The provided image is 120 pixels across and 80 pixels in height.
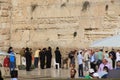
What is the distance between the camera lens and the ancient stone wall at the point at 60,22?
3372cm

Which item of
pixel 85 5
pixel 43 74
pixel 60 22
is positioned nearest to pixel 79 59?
pixel 43 74

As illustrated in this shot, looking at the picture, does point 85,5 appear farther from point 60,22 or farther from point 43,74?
point 43,74

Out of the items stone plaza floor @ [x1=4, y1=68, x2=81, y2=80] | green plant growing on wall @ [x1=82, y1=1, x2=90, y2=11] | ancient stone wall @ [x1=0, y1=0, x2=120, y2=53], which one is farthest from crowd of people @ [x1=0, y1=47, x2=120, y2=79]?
green plant growing on wall @ [x1=82, y1=1, x2=90, y2=11]

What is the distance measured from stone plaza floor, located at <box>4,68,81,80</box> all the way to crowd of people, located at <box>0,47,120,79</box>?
548 millimetres

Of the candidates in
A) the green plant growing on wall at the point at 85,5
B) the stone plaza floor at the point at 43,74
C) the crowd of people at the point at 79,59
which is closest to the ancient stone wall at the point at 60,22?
the green plant growing on wall at the point at 85,5

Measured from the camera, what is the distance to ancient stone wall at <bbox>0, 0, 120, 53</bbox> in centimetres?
3372

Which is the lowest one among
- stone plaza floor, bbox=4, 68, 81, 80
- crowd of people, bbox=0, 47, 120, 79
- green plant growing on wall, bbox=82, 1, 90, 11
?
stone plaza floor, bbox=4, 68, 81, 80

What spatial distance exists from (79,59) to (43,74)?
1915 mm

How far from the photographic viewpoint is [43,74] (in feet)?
97.1

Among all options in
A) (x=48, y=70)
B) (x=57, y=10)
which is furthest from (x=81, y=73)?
(x=57, y=10)

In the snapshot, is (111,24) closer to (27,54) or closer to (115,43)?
(27,54)

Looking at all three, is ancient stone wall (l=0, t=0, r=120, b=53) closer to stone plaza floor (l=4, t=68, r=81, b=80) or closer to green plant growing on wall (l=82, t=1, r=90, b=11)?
green plant growing on wall (l=82, t=1, r=90, b=11)

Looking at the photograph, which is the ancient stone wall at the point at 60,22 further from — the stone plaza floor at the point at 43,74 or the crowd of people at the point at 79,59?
the stone plaza floor at the point at 43,74

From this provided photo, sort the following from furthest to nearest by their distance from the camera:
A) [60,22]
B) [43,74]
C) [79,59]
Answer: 1. [60,22]
2. [43,74]
3. [79,59]
